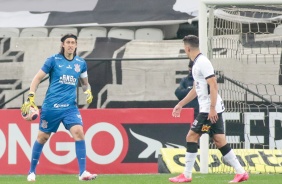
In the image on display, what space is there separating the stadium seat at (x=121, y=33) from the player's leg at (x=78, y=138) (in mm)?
6822

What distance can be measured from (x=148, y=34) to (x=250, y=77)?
3.20 meters

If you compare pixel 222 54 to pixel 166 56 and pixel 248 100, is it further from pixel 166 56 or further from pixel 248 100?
pixel 166 56

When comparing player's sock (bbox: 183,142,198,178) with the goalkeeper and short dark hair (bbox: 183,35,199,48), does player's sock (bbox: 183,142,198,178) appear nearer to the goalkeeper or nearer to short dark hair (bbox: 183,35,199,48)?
short dark hair (bbox: 183,35,199,48)

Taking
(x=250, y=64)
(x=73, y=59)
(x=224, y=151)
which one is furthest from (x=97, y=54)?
(x=224, y=151)

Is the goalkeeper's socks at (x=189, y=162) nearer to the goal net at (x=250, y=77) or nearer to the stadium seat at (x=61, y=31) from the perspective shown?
the goal net at (x=250, y=77)

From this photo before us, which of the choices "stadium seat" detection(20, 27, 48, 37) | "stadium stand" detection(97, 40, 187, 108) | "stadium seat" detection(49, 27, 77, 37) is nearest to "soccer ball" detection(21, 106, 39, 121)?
"stadium stand" detection(97, 40, 187, 108)

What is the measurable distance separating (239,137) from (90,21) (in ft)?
18.1

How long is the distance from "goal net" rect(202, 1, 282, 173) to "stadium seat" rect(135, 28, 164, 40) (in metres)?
2.73

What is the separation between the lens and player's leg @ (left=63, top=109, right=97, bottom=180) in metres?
13.2

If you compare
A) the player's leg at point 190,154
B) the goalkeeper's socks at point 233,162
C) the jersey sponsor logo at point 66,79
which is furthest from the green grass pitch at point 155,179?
the jersey sponsor logo at point 66,79

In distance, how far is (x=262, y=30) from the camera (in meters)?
18.3

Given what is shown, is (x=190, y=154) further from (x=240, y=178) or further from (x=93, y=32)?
(x=93, y=32)

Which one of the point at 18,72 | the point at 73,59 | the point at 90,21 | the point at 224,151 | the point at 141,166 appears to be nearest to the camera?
the point at 224,151

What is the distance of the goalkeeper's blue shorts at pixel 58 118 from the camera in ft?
44.7
